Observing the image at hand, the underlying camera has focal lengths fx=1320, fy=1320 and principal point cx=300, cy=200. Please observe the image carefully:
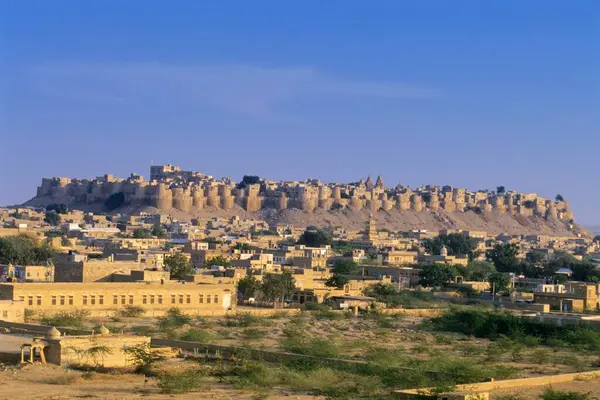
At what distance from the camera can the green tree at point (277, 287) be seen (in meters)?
43.2

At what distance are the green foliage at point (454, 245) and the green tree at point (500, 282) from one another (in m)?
31.3

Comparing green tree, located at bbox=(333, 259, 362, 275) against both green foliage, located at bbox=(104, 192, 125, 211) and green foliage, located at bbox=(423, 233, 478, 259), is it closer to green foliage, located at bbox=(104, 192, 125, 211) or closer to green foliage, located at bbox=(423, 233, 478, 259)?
green foliage, located at bbox=(423, 233, 478, 259)

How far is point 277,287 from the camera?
43406 mm

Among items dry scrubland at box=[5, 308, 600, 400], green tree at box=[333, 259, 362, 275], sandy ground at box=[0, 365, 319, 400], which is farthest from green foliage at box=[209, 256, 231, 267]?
sandy ground at box=[0, 365, 319, 400]

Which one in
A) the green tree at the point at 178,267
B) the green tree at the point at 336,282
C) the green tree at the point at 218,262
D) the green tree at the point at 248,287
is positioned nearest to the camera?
the green tree at the point at 248,287

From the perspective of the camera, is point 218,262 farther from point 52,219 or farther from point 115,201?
point 115,201

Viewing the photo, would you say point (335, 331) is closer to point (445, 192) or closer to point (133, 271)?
point (133, 271)

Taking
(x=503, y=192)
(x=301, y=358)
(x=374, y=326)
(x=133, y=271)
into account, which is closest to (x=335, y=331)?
(x=374, y=326)

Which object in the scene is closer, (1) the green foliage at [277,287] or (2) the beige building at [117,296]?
(2) the beige building at [117,296]

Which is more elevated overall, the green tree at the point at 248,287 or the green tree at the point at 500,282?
the green tree at the point at 500,282

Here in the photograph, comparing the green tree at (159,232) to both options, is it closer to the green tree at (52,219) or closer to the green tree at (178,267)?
the green tree at (52,219)

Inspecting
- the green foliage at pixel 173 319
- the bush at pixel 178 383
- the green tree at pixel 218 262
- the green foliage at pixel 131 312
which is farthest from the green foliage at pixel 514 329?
the green tree at pixel 218 262

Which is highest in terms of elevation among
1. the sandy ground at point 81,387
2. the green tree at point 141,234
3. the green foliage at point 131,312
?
the green tree at point 141,234

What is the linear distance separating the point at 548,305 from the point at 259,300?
984cm
